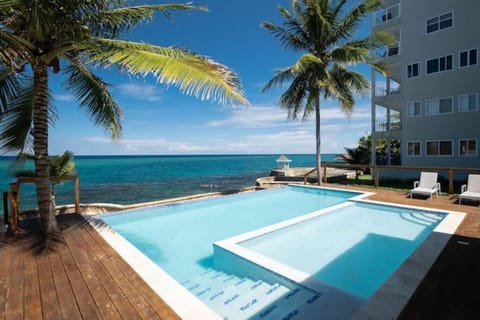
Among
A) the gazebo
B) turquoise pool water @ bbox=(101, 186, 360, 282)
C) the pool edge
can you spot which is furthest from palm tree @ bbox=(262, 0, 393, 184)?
the gazebo

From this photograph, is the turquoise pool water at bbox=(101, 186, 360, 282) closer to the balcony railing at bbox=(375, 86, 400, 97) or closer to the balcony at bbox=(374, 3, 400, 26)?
the balcony railing at bbox=(375, 86, 400, 97)

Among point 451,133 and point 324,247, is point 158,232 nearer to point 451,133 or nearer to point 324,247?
point 324,247

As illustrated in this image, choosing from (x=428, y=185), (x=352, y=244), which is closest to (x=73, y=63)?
(x=352, y=244)

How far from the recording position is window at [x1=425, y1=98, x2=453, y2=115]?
45.8ft

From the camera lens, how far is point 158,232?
7.15 meters

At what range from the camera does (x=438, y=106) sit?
47.0ft

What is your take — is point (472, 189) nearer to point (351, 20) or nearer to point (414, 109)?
point (414, 109)

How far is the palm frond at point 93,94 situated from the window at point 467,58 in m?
16.5

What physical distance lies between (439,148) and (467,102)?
2.63 metres

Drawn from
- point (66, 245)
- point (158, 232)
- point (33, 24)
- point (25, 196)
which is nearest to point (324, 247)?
point (158, 232)

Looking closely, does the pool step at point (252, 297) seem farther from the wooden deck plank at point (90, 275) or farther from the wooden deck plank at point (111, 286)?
the wooden deck plank at point (90, 275)

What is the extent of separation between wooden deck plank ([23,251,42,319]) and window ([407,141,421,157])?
1782 centimetres

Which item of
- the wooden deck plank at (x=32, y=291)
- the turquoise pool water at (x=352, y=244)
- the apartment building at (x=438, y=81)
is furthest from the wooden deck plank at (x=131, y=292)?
the apartment building at (x=438, y=81)

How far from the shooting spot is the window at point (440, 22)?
45.2ft
